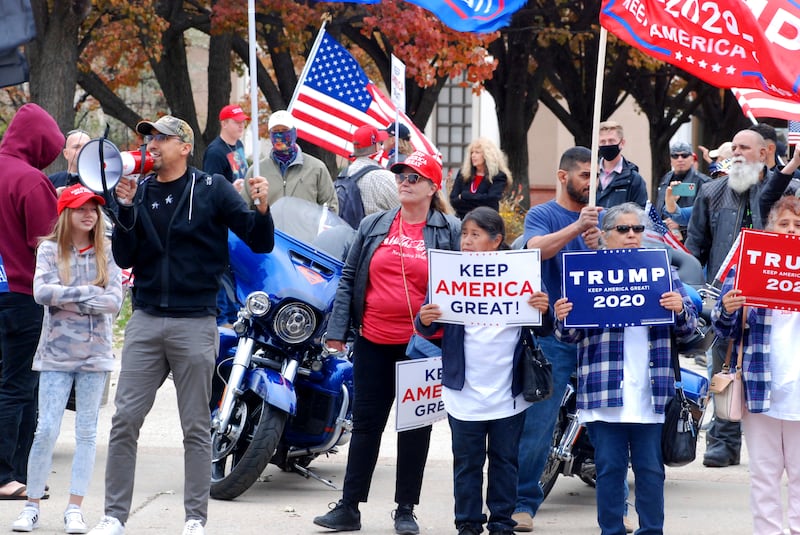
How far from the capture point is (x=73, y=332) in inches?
249

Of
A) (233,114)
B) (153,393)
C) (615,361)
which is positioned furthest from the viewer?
(233,114)

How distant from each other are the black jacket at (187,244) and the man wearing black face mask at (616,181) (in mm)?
2557

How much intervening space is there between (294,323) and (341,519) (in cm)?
109

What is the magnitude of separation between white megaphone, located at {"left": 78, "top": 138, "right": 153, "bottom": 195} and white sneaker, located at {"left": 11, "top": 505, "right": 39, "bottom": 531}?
1.63m

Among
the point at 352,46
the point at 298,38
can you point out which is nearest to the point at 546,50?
the point at 352,46

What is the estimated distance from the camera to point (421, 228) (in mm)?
6434

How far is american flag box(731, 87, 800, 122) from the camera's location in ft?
25.3

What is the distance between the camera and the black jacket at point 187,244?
5.86 meters

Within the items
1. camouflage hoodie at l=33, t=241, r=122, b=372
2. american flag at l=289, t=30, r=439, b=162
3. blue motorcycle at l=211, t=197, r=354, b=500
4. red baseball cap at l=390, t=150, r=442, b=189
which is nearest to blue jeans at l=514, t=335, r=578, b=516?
red baseball cap at l=390, t=150, r=442, b=189

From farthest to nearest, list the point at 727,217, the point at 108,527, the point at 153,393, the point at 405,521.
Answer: the point at 727,217
the point at 405,521
the point at 153,393
the point at 108,527

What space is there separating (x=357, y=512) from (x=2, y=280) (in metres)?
2.20

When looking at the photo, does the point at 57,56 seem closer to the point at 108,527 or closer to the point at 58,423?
the point at 58,423

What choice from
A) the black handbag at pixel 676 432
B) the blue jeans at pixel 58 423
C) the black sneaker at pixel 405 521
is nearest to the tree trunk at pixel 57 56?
the blue jeans at pixel 58 423

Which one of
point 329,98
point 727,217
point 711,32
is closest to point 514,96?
point 329,98
